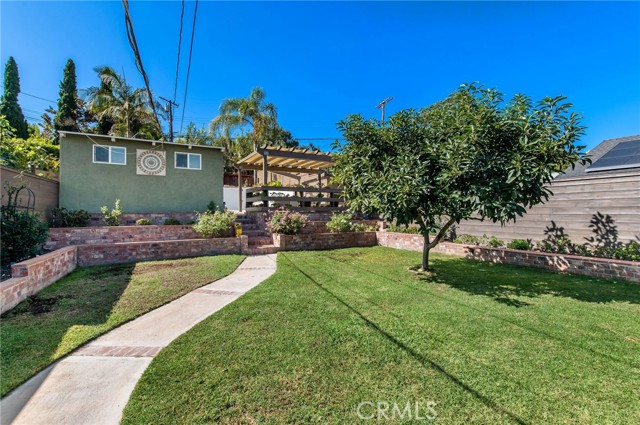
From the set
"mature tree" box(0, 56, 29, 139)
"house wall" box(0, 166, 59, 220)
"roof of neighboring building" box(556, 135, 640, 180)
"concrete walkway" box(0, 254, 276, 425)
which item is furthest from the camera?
"mature tree" box(0, 56, 29, 139)

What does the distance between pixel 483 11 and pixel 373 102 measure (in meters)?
9.86

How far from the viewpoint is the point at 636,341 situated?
3.23 metres

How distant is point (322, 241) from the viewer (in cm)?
1005

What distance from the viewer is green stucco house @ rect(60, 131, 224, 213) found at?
10.2 m

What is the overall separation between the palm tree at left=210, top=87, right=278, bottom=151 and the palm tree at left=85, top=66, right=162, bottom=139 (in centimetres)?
378

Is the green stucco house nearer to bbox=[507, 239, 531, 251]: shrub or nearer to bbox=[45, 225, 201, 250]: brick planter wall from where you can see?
bbox=[45, 225, 201, 250]: brick planter wall

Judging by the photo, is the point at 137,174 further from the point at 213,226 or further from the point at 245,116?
the point at 245,116

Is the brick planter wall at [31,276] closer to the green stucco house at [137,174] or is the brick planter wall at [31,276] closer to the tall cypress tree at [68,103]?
the green stucco house at [137,174]

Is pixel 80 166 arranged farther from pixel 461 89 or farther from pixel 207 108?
pixel 461 89

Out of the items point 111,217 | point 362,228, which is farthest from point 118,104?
point 362,228

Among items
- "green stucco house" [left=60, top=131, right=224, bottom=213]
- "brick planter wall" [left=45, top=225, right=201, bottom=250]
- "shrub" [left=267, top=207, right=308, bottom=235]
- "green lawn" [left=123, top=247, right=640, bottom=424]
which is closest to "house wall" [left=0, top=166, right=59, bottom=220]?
"green stucco house" [left=60, top=131, right=224, bottom=213]

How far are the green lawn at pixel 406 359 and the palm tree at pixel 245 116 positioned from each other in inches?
604

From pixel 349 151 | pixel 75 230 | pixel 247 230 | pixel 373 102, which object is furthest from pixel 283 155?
pixel 373 102

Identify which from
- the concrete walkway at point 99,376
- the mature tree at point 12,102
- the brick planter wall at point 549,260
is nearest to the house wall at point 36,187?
the concrete walkway at point 99,376
